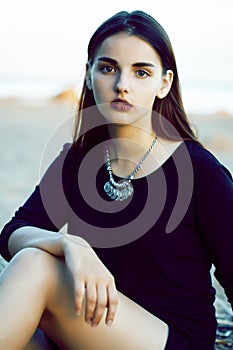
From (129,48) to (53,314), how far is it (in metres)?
0.75

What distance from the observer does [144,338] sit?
1.73 meters

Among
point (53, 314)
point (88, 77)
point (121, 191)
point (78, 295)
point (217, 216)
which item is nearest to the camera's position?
point (78, 295)

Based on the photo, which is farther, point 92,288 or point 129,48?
point 129,48

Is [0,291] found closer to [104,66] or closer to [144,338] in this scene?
[144,338]

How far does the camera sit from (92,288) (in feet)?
5.38

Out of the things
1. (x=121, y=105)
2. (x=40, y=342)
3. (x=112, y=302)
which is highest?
(x=121, y=105)

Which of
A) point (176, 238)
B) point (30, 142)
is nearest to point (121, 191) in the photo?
point (176, 238)

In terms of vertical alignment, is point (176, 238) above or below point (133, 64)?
below

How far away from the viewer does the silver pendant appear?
203cm

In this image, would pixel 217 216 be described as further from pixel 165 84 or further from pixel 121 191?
pixel 165 84

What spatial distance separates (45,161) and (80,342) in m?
0.86

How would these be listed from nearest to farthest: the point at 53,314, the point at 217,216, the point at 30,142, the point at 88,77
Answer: the point at 53,314 → the point at 217,216 → the point at 88,77 → the point at 30,142

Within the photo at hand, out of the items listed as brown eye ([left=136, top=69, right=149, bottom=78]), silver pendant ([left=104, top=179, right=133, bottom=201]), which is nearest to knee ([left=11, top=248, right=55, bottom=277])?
silver pendant ([left=104, top=179, right=133, bottom=201])

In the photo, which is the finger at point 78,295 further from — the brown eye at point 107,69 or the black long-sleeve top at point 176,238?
the brown eye at point 107,69
